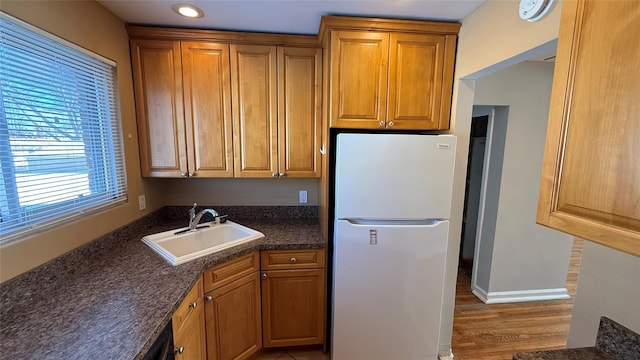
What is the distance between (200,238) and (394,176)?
4.87 feet

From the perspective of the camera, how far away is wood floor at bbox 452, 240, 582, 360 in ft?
6.83

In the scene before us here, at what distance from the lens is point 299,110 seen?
1.98 metres

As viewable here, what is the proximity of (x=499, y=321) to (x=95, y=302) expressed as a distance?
301 centimetres

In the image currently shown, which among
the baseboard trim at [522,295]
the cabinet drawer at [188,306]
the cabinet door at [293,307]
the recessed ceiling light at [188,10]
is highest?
the recessed ceiling light at [188,10]

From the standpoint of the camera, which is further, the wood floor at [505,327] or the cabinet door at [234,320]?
the wood floor at [505,327]

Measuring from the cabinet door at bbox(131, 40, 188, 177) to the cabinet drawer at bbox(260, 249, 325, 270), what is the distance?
900 millimetres

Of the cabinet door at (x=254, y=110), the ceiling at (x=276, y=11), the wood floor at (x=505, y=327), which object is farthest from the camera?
the wood floor at (x=505, y=327)

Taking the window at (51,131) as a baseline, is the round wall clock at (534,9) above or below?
above

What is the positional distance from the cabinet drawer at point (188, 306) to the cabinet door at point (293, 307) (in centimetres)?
47

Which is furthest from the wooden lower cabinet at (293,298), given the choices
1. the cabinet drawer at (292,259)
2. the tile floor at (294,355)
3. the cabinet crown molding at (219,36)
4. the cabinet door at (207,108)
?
the cabinet crown molding at (219,36)

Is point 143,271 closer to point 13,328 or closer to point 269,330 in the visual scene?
point 13,328

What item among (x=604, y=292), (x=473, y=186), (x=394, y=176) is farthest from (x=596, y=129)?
(x=473, y=186)

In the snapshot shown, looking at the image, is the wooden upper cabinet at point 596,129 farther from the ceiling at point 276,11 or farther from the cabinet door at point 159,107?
the cabinet door at point 159,107

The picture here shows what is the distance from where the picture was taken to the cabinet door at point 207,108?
6.09 ft
